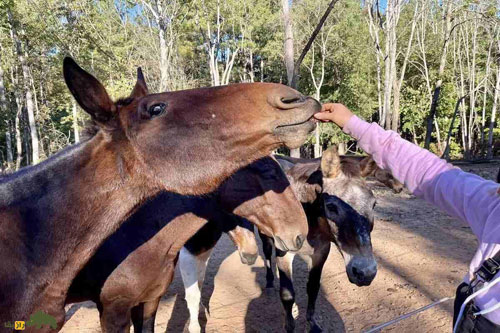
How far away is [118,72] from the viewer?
1853 centimetres

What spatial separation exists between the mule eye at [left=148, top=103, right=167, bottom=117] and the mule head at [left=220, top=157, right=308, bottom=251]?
5.04 feet

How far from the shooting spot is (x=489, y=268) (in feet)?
4.89

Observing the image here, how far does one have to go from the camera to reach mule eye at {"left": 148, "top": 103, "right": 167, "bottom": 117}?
162cm

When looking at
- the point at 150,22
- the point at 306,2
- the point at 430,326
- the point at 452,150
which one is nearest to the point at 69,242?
the point at 430,326

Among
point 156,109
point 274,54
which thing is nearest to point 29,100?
point 274,54

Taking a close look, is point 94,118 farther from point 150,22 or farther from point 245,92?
point 150,22

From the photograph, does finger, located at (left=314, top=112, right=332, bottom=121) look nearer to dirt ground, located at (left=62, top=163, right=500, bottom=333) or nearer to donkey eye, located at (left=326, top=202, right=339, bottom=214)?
donkey eye, located at (left=326, top=202, right=339, bottom=214)

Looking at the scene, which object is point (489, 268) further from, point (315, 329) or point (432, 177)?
point (315, 329)

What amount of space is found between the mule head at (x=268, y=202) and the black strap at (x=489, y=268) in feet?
5.17

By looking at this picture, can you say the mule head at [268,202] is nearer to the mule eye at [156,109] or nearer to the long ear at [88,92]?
the mule eye at [156,109]

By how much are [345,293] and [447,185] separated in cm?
410

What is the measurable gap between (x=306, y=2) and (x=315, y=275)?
24429 mm

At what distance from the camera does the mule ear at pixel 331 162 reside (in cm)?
342

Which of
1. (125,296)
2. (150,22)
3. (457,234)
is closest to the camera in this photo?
(125,296)
